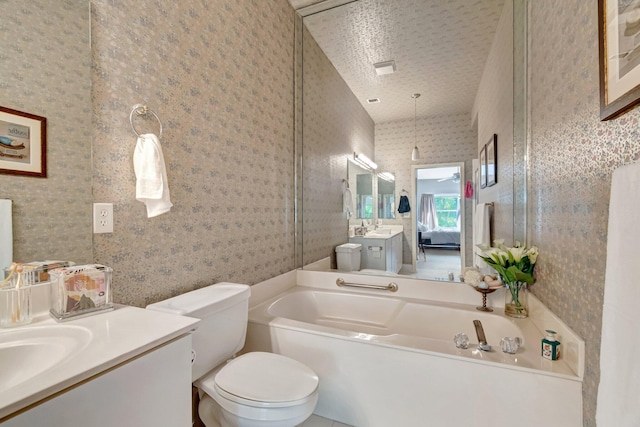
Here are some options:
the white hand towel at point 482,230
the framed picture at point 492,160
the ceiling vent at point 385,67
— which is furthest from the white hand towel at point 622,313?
the ceiling vent at point 385,67

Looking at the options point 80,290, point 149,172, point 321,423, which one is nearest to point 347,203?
point 321,423

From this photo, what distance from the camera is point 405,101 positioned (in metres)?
2.89

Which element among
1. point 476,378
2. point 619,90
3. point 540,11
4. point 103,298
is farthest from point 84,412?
point 540,11

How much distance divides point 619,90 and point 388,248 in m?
1.91

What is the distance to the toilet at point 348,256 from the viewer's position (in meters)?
2.64

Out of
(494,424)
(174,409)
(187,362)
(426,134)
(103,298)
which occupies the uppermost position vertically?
(426,134)

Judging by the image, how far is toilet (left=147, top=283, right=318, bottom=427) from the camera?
1118 mm

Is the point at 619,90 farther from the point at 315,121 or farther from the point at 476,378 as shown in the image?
the point at 315,121

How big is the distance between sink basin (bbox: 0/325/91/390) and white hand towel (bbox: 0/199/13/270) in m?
0.22

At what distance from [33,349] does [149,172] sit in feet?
2.32

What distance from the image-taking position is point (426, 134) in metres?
2.72

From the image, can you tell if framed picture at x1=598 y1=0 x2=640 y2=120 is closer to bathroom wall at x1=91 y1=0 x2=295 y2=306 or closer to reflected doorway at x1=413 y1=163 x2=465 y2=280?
reflected doorway at x1=413 y1=163 x2=465 y2=280

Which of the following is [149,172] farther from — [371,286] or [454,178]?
[454,178]

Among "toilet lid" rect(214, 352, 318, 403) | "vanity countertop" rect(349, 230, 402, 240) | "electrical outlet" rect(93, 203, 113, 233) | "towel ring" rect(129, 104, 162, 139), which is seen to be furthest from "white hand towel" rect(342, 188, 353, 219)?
"electrical outlet" rect(93, 203, 113, 233)
